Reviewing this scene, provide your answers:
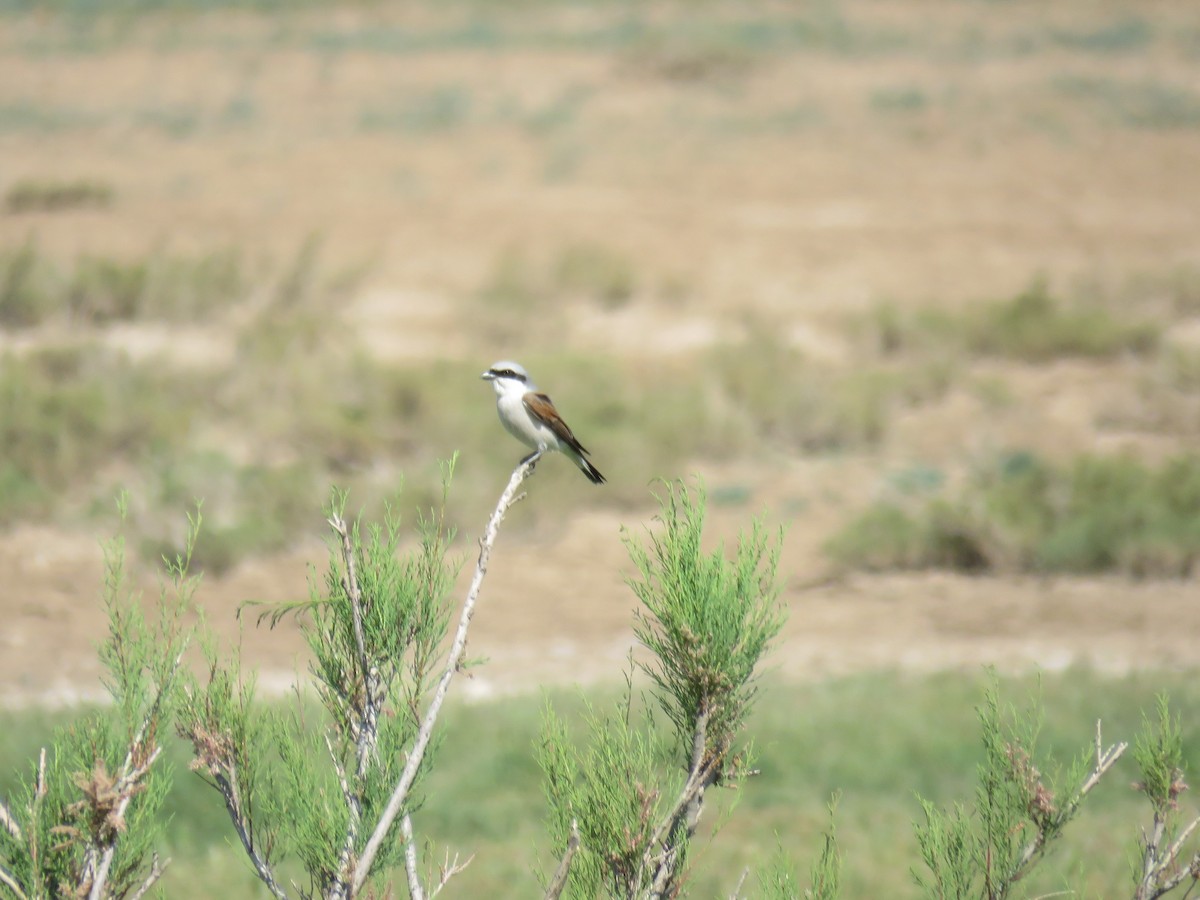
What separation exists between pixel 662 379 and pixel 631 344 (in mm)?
2325

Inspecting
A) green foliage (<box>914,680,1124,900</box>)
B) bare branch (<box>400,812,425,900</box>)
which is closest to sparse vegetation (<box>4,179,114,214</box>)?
bare branch (<box>400,812,425,900</box>)

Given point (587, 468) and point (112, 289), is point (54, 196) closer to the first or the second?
point (112, 289)

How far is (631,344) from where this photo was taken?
63.5 ft

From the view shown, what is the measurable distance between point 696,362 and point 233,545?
770 cm

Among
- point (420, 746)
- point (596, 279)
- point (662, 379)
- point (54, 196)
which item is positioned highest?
point (420, 746)

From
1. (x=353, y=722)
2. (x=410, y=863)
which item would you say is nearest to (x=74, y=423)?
(x=353, y=722)

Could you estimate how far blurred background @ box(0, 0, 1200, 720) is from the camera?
11906 mm

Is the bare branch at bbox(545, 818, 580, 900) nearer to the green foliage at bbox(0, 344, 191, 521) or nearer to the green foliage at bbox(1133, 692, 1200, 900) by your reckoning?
the green foliage at bbox(1133, 692, 1200, 900)

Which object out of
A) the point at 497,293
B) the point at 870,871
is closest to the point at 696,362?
the point at 497,293

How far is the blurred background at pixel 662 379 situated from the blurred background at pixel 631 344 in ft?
0.22

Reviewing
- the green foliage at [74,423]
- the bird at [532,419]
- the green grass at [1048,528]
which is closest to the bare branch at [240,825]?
the bird at [532,419]

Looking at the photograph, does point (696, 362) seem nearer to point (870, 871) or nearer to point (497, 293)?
point (497, 293)

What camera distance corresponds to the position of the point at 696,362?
17953 mm

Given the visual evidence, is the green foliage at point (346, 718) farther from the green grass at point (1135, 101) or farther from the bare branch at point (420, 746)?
the green grass at point (1135, 101)
